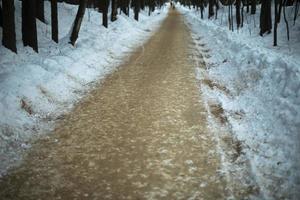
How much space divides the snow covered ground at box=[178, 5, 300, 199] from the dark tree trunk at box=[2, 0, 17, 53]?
7.58 metres

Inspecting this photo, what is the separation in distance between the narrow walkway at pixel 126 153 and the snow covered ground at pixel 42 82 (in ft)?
1.42

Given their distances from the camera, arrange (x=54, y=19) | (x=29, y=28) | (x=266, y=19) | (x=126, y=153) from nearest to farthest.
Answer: (x=126, y=153), (x=29, y=28), (x=54, y=19), (x=266, y=19)

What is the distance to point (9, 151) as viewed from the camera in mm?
6684

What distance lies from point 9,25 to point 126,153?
1028 centimetres

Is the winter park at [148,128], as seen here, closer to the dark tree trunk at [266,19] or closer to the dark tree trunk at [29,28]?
the dark tree trunk at [29,28]

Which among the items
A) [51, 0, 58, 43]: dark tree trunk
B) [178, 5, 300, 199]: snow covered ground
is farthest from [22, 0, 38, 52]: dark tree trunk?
[178, 5, 300, 199]: snow covered ground

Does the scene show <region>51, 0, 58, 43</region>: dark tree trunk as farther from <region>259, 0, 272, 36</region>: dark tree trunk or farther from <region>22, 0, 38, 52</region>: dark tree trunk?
<region>259, 0, 272, 36</region>: dark tree trunk

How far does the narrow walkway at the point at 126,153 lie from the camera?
544cm

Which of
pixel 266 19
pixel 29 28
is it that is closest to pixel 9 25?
pixel 29 28

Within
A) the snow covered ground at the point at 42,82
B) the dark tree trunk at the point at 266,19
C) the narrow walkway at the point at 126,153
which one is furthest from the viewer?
the dark tree trunk at the point at 266,19

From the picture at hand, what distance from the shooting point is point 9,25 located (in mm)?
14617

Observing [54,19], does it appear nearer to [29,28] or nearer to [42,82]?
[29,28]

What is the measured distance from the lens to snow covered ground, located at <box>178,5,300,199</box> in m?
5.74

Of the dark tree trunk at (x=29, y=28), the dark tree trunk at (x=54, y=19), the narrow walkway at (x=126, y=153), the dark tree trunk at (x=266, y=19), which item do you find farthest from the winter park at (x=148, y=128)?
the dark tree trunk at (x=266, y=19)
